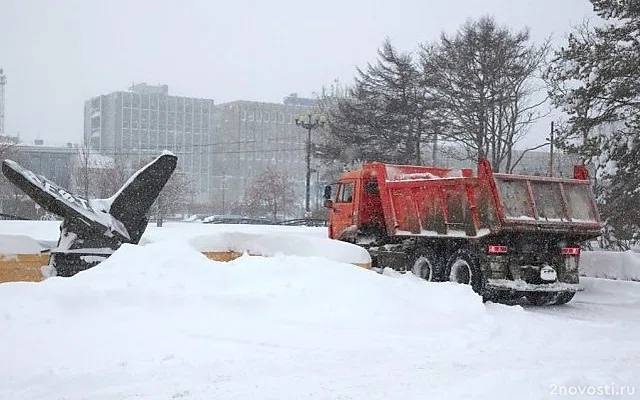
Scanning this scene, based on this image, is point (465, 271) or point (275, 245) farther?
point (465, 271)

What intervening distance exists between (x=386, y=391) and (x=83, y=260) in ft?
22.6

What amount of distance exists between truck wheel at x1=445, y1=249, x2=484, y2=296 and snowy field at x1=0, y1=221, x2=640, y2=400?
5.96ft

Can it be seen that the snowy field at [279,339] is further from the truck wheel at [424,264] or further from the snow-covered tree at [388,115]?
the snow-covered tree at [388,115]

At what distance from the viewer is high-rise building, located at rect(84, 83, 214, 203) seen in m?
93.4

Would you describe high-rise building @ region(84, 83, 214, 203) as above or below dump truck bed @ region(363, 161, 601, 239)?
above

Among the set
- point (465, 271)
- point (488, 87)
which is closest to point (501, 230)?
point (465, 271)

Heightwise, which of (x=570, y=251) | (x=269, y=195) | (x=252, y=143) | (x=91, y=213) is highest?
(x=252, y=143)

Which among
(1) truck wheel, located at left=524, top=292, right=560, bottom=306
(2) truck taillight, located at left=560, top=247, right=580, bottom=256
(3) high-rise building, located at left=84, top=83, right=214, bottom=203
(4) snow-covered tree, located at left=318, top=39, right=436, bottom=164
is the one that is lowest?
(1) truck wheel, located at left=524, top=292, right=560, bottom=306

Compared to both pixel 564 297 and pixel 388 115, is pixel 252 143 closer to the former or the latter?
pixel 388 115

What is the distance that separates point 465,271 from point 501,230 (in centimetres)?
149

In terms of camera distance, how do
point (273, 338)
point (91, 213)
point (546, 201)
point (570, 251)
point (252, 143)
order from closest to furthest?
point (273, 338)
point (91, 213)
point (546, 201)
point (570, 251)
point (252, 143)

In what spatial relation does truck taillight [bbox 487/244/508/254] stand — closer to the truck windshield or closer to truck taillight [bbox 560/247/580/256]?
the truck windshield

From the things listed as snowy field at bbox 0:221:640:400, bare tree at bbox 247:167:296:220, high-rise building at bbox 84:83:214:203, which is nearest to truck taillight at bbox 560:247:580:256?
snowy field at bbox 0:221:640:400

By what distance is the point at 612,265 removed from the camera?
625 inches
